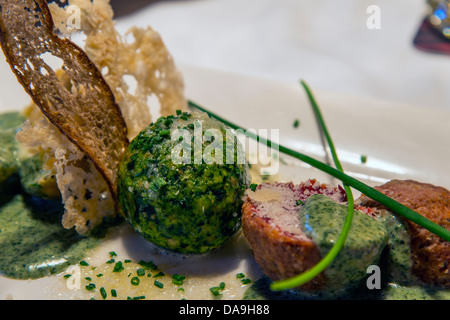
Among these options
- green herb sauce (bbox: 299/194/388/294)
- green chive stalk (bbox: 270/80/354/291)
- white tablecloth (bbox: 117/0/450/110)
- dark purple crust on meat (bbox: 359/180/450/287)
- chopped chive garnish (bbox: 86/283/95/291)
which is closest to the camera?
green chive stalk (bbox: 270/80/354/291)

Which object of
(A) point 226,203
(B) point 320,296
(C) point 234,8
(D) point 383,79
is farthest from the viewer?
(C) point 234,8

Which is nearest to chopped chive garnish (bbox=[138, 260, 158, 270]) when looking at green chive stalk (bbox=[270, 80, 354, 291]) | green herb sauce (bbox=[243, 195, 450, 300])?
green herb sauce (bbox=[243, 195, 450, 300])

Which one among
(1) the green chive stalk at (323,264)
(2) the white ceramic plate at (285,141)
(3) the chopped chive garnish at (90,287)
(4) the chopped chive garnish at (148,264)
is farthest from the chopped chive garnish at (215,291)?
(3) the chopped chive garnish at (90,287)

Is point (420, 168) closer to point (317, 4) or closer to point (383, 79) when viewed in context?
point (383, 79)

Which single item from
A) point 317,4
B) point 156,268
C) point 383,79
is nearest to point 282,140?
point 156,268

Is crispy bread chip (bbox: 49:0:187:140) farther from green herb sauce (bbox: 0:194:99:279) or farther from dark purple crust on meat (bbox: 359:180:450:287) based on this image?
dark purple crust on meat (bbox: 359:180:450:287)

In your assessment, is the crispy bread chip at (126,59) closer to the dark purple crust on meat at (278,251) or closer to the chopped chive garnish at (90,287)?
the chopped chive garnish at (90,287)
